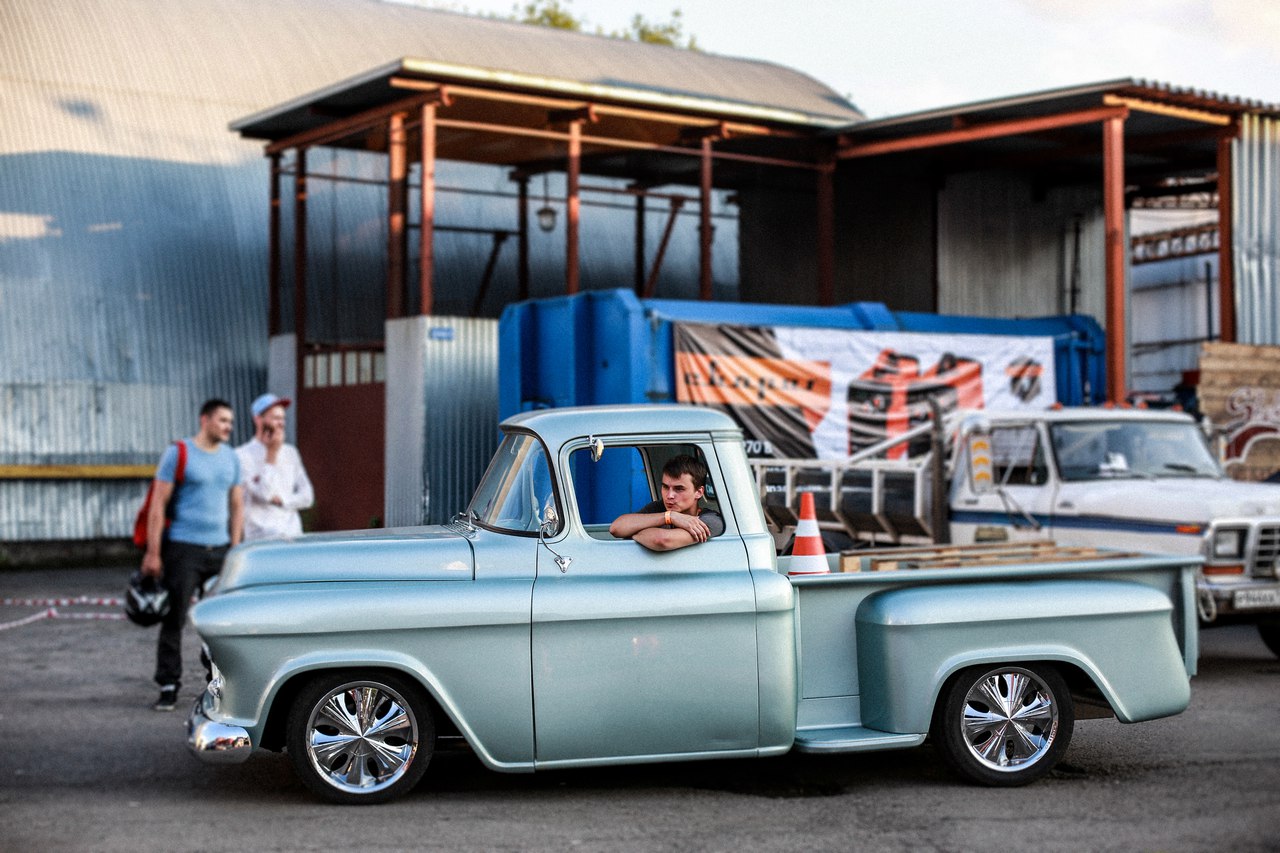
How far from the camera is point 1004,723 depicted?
23.4 ft

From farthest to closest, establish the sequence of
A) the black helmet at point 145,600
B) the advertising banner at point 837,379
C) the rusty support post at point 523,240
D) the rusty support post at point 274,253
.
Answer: the rusty support post at point 523,240 → the rusty support post at point 274,253 → the advertising banner at point 837,379 → the black helmet at point 145,600

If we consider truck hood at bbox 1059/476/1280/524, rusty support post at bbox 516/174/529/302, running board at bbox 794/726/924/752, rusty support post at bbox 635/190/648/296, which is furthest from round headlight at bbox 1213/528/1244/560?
rusty support post at bbox 635/190/648/296

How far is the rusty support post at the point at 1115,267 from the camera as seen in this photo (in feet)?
59.3

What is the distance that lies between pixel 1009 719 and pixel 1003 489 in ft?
15.2

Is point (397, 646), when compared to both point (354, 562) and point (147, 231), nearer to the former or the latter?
point (354, 562)

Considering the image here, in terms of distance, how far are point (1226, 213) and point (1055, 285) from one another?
23.6 feet

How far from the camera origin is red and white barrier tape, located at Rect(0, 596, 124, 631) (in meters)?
13.9

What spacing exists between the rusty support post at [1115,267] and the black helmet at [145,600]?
12.4m

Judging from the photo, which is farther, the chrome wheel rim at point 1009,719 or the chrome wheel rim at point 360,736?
the chrome wheel rim at point 1009,719

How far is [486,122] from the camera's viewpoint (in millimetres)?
21938

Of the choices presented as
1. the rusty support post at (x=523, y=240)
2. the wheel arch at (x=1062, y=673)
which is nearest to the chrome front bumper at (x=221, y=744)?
the wheel arch at (x=1062, y=673)

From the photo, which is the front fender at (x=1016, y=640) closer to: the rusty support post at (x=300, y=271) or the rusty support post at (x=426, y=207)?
the rusty support post at (x=426, y=207)

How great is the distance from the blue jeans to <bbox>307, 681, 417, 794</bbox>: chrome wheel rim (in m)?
2.79

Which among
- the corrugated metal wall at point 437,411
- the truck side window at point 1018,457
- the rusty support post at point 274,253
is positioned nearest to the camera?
the truck side window at point 1018,457
